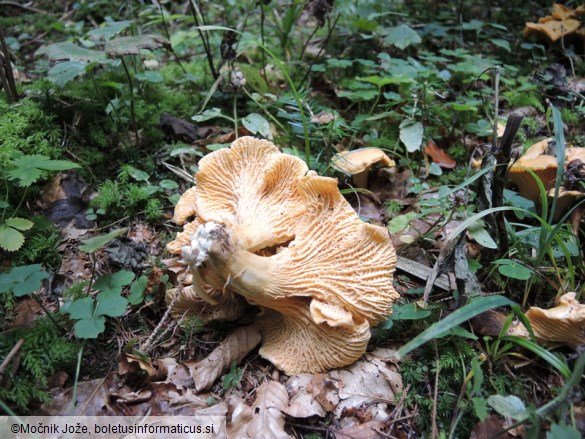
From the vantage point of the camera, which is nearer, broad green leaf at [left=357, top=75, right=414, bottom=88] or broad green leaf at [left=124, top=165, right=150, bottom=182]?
broad green leaf at [left=124, top=165, right=150, bottom=182]

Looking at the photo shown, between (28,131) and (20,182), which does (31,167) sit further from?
(28,131)

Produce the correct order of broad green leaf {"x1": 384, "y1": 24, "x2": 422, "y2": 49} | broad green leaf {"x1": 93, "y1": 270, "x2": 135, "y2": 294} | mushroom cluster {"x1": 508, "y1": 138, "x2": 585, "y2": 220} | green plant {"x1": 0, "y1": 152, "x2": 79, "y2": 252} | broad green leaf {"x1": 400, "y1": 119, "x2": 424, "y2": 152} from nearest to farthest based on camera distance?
1. broad green leaf {"x1": 93, "y1": 270, "x2": 135, "y2": 294}
2. green plant {"x1": 0, "y1": 152, "x2": 79, "y2": 252}
3. mushroom cluster {"x1": 508, "y1": 138, "x2": 585, "y2": 220}
4. broad green leaf {"x1": 400, "y1": 119, "x2": 424, "y2": 152}
5. broad green leaf {"x1": 384, "y1": 24, "x2": 422, "y2": 49}

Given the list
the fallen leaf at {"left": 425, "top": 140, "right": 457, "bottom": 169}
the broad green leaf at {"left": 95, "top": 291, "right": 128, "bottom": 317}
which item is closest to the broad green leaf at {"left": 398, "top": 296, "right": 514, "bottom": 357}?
the broad green leaf at {"left": 95, "top": 291, "right": 128, "bottom": 317}

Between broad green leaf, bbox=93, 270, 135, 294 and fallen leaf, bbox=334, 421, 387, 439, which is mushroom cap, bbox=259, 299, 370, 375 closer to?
fallen leaf, bbox=334, 421, 387, 439

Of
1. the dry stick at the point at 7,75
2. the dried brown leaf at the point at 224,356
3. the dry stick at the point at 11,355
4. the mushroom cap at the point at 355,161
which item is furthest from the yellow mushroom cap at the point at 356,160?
the dry stick at the point at 7,75

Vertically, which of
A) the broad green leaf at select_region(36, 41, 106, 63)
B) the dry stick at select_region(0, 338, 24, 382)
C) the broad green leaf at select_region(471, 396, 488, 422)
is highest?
the broad green leaf at select_region(36, 41, 106, 63)

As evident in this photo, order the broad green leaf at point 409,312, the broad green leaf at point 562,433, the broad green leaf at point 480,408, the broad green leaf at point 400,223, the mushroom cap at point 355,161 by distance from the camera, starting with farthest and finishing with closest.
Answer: the mushroom cap at point 355,161
the broad green leaf at point 400,223
the broad green leaf at point 409,312
the broad green leaf at point 480,408
the broad green leaf at point 562,433

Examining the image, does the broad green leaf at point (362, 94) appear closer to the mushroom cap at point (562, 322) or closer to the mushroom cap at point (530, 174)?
the mushroom cap at point (530, 174)
